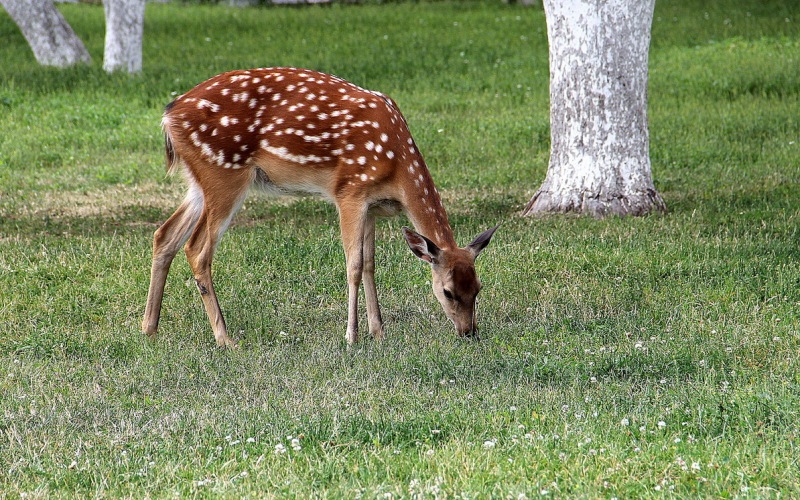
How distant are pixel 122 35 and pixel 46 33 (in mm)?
1532

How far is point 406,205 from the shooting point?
23.3 feet

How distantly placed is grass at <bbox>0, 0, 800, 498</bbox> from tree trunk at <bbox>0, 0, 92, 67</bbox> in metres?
3.12

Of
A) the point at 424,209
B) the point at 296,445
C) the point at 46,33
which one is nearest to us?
the point at 296,445

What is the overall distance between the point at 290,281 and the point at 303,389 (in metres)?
2.24

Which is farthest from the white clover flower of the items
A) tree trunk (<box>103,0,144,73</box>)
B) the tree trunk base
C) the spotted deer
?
tree trunk (<box>103,0,144,73</box>)

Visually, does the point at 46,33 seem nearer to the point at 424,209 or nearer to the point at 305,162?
the point at 305,162

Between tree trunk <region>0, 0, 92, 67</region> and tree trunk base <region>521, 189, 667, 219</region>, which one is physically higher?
tree trunk base <region>521, 189, 667, 219</region>

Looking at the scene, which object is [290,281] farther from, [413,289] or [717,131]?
[717,131]

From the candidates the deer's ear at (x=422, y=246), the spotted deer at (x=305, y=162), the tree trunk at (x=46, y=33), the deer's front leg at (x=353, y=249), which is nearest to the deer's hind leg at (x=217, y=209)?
the spotted deer at (x=305, y=162)

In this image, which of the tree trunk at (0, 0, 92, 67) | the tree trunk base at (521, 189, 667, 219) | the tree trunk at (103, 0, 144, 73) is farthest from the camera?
the tree trunk at (0, 0, 92, 67)

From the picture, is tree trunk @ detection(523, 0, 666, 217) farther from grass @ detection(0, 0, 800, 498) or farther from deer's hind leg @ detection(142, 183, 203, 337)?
deer's hind leg @ detection(142, 183, 203, 337)

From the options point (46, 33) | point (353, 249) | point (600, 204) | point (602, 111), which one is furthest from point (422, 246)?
point (46, 33)

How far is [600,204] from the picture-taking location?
10.3 m

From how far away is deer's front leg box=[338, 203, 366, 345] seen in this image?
7102 millimetres
